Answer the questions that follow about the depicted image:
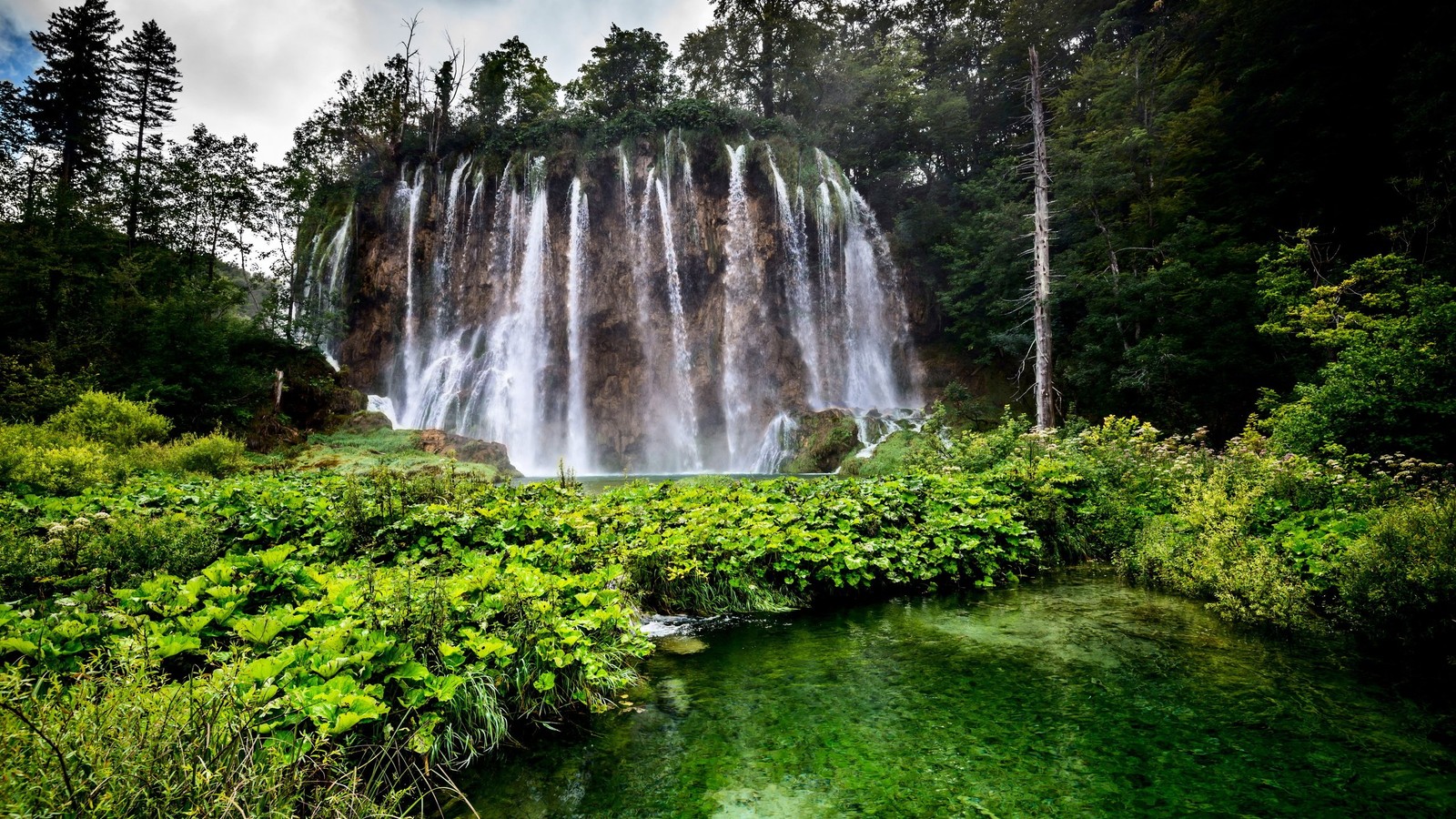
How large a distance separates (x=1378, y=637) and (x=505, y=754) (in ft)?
18.0

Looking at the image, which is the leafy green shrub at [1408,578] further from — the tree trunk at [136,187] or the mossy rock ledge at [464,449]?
the tree trunk at [136,187]

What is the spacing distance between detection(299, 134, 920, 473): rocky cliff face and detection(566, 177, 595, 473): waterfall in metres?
0.08

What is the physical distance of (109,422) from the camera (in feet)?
32.6

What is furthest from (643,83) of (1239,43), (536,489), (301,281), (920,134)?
(536,489)

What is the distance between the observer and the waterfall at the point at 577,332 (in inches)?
956

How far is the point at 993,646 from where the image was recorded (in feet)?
13.8

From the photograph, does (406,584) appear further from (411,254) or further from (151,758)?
(411,254)

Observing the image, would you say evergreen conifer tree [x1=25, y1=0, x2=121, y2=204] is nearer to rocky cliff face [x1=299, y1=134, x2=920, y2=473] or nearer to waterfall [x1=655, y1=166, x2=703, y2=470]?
rocky cliff face [x1=299, y1=134, x2=920, y2=473]

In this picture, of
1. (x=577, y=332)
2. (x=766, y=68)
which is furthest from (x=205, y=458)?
(x=766, y=68)

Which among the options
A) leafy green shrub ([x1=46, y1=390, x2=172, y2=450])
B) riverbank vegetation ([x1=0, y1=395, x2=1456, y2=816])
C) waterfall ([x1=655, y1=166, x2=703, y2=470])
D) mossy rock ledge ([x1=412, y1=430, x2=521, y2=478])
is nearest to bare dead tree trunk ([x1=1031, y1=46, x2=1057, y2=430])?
riverbank vegetation ([x1=0, y1=395, x2=1456, y2=816])

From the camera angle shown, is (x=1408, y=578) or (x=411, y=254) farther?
(x=411, y=254)

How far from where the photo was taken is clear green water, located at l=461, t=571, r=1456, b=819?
2434 mm

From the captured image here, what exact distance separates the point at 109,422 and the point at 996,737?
45.7 feet

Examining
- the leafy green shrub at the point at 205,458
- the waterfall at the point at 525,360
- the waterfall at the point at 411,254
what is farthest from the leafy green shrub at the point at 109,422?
the waterfall at the point at 411,254
